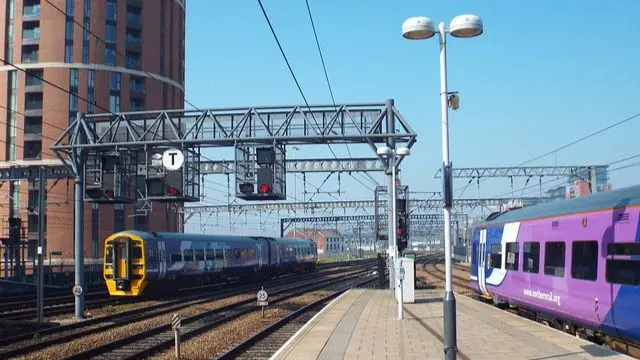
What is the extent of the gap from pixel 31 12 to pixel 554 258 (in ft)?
215

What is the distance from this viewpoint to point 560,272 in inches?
581

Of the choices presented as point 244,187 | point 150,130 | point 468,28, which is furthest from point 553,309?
point 150,130

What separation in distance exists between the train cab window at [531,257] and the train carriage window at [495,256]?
2.68m

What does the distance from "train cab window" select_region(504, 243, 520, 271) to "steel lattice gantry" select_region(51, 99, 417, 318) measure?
620 cm

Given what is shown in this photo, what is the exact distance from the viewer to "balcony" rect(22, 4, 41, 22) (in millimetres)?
68188

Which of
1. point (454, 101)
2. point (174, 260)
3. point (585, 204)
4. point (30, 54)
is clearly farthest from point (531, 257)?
point (30, 54)

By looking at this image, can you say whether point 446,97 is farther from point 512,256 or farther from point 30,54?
point 30,54

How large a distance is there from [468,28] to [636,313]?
516 cm

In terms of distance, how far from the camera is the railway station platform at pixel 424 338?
40.4 feet

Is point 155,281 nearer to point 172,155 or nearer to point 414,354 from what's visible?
point 172,155

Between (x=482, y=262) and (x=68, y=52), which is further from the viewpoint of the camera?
(x=68, y=52)

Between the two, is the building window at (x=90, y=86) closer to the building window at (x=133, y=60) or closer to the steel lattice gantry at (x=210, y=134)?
the building window at (x=133, y=60)

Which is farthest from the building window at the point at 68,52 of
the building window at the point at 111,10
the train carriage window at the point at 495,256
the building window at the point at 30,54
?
the train carriage window at the point at 495,256

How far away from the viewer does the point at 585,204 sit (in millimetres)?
13812
